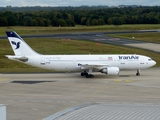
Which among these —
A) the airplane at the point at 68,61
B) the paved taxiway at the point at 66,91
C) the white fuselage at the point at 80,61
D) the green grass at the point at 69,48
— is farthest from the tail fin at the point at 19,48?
the green grass at the point at 69,48

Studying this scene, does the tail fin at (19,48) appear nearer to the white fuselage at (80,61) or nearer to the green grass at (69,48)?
the white fuselage at (80,61)

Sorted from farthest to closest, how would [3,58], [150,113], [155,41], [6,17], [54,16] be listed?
[54,16] → [6,17] → [155,41] → [3,58] → [150,113]

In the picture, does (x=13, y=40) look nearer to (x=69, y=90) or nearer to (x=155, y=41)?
(x=69, y=90)

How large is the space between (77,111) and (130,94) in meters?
Result: 16.4

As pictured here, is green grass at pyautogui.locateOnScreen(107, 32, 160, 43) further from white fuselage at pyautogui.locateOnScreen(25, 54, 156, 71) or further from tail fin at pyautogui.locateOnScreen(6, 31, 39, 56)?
tail fin at pyautogui.locateOnScreen(6, 31, 39, 56)

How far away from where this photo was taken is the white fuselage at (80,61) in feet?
196

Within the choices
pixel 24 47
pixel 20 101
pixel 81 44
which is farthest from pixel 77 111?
pixel 81 44

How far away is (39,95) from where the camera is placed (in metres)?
47.3

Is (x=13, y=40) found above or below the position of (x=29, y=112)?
above

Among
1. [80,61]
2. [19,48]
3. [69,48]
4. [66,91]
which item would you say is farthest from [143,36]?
[66,91]

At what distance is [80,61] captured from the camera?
60.4 meters

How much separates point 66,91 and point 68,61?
10.9 metres

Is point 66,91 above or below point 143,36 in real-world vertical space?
below

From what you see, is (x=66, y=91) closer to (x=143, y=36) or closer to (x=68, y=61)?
(x=68, y=61)
